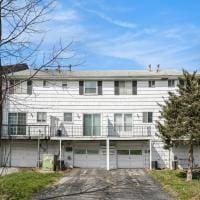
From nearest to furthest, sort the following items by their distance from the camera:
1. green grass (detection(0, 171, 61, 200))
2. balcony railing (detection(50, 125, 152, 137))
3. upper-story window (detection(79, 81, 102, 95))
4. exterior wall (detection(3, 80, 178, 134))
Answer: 1. green grass (detection(0, 171, 61, 200))
2. balcony railing (detection(50, 125, 152, 137))
3. exterior wall (detection(3, 80, 178, 134))
4. upper-story window (detection(79, 81, 102, 95))

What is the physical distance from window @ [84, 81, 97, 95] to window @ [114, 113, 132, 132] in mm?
2750

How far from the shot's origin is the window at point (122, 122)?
4100 cm

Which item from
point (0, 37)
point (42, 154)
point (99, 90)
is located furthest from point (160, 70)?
point (0, 37)

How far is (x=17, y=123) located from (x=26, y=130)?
3.38 feet

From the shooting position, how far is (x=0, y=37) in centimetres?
1260

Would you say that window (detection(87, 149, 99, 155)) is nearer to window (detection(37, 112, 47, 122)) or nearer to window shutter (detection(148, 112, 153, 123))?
window (detection(37, 112, 47, 122))

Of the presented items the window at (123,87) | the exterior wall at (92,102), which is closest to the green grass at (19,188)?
the exterior wall at (92,102)

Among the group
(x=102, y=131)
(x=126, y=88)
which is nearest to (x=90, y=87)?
(x=126, y=88)

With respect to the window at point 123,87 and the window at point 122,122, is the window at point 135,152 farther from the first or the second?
the window at point 123,87

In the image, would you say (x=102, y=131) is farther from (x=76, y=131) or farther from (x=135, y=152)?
(x=135, y=152)

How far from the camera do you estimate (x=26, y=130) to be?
40.4m

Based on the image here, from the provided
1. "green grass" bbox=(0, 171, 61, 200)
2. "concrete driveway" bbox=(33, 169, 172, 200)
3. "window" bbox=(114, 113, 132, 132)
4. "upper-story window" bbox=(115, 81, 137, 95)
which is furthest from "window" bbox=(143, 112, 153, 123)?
"green grass" bbox=(0, 171, 61, 200)

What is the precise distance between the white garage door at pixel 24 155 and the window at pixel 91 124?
461 cm

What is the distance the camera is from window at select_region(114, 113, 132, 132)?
4100 cm
